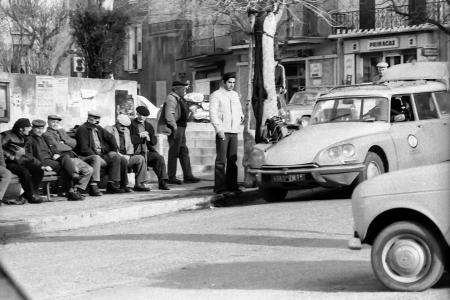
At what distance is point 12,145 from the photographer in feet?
49.2

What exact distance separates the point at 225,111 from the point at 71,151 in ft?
8.54

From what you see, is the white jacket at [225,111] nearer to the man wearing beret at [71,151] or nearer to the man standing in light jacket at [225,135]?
the man standing in light jacket at [225,135]

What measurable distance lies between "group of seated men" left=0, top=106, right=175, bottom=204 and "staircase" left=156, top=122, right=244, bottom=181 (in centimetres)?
232

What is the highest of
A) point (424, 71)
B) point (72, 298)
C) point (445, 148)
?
point (424, 71)

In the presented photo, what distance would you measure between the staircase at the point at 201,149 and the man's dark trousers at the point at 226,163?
2634 millimetres

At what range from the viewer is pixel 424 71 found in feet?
63.7

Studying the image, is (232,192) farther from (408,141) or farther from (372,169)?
(408,141)

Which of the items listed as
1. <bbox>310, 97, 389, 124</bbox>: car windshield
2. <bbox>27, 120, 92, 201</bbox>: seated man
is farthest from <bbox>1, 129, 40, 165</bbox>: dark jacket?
<bbox>310, 97, 389, 124</bbox>: car windshield

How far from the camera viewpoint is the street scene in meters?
7.56

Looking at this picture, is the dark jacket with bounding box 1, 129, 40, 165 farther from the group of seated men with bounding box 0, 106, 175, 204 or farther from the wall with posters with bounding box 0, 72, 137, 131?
the wall with posters with bounding box 0, 72, 137, 131

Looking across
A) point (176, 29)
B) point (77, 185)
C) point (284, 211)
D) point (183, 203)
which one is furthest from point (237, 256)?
point (176, 29)

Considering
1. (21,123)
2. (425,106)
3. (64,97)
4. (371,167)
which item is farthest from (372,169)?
(64,97)

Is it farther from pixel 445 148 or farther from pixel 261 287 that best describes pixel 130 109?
pixel 261 287

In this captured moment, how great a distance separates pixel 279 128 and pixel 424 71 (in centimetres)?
434
